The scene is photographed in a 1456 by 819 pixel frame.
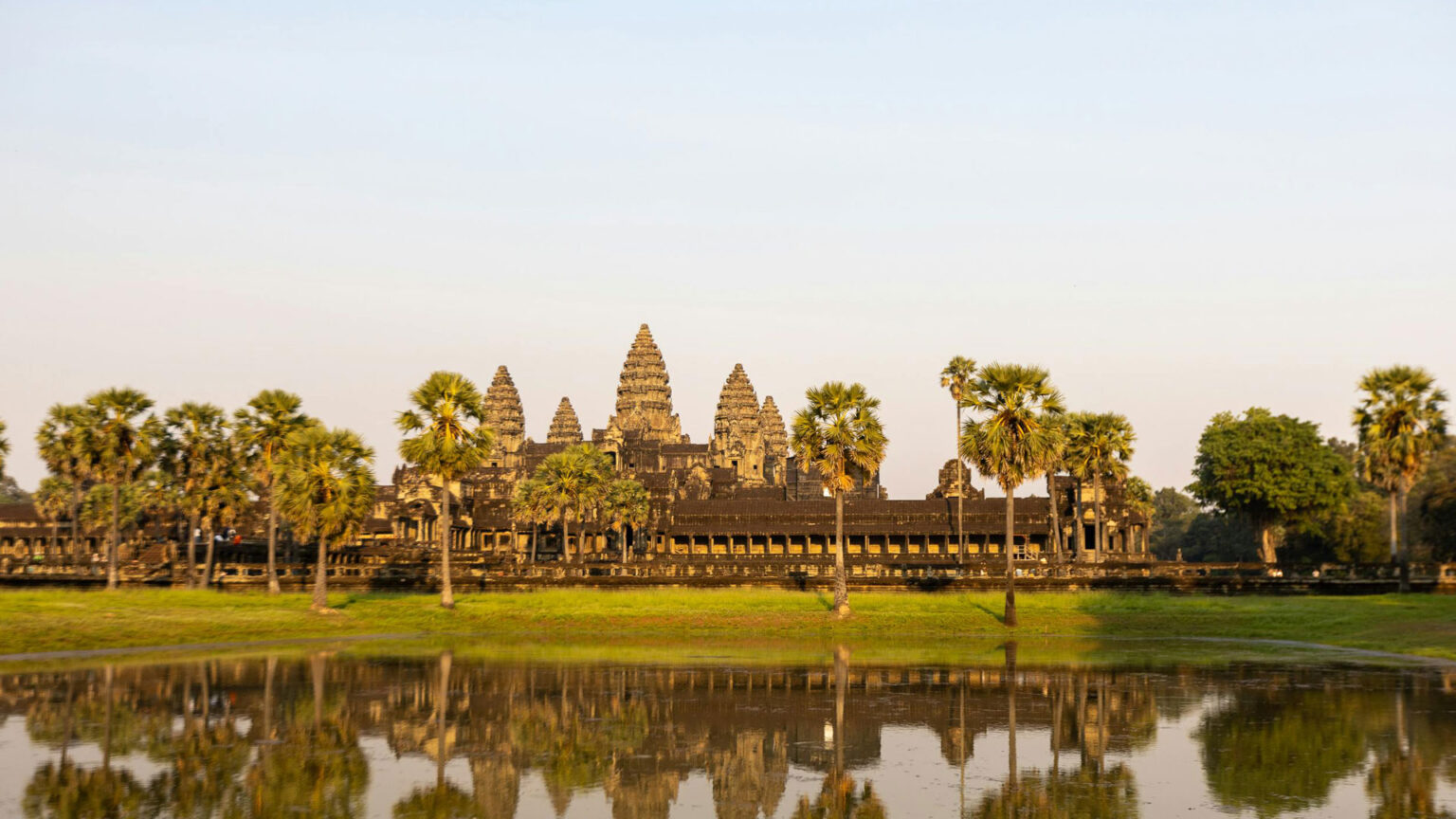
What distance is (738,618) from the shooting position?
6419 cm

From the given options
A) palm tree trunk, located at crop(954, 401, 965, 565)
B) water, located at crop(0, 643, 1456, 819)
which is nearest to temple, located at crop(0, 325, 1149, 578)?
palm tree trunk, located at crop(954, 401, 965, 565)

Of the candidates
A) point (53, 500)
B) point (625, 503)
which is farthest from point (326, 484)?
point (53, 500)

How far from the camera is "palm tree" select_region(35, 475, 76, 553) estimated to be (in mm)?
126438

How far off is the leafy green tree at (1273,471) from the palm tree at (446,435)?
6722cm

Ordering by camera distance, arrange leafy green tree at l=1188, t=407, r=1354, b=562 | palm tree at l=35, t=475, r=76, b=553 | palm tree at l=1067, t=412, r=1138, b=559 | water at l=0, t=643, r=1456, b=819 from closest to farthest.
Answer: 1. water at l=0, t=643, r=1456, b=819
2. palm tree at l=1067, t=412, r=1138, b=559
3. leafy green tree at l=1188, t=407, r=1354, b=562
4. palm tree at l=35, t=475, r=76, b=553

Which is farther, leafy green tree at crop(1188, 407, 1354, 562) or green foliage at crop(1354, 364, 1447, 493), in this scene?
leafy green tree at crop(1188, 407, 1354, 562)

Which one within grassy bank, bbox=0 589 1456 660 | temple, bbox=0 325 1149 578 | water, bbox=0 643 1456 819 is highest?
temple, bbox=0 325 1149 578

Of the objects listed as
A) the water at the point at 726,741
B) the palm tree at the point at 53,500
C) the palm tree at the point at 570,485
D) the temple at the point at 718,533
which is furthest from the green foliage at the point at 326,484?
the palm tree at the point at 53,500

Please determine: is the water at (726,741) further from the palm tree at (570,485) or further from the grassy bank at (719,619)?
the palm tree at (570,485)

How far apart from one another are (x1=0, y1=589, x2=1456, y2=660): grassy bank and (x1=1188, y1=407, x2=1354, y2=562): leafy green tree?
44147 mm

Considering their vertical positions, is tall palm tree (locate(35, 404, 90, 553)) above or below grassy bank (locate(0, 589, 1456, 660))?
above

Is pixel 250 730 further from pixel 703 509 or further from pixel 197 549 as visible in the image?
pixel 703 509

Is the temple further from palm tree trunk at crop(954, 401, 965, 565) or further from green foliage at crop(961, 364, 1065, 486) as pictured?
green foliage at crop(961, 364, 1065, 486)

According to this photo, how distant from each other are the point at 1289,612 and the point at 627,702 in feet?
127
